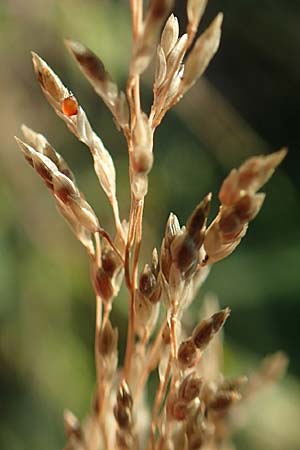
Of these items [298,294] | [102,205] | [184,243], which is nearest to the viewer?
[184,243]

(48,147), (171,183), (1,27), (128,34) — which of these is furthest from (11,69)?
(48,147)

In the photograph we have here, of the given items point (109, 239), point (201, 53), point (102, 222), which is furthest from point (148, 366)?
point (102, 222)

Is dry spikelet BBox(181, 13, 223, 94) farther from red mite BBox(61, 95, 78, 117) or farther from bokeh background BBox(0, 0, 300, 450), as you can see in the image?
bokeh background BBox(0, 0, 300, 450)

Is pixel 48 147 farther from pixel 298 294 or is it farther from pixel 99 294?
pixel 298 294

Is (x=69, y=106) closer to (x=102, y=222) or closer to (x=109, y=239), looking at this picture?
(x=109, y=239)

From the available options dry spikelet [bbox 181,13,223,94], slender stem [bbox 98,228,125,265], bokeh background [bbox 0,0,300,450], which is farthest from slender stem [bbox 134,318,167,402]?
bokeh background [bbox 0,0,300,450]

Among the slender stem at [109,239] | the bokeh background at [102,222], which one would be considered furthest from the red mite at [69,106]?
the bokeh background at [102,222]

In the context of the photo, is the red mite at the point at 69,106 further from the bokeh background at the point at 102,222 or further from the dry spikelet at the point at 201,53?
the bokeh background at the point at 102,222
